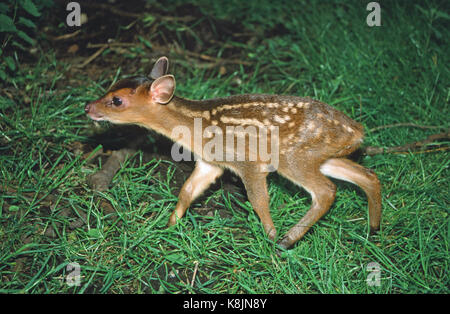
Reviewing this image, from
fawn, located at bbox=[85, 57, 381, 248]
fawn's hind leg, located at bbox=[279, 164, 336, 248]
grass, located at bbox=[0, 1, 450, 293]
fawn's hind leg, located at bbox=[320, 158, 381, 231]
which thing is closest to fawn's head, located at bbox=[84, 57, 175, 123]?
fawn, located at bbox=[85, 57, 381, 248]

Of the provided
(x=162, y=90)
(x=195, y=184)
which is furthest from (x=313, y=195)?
(x=162, y=90)

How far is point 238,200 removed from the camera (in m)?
3.88

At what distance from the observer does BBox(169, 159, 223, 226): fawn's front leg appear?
364cm

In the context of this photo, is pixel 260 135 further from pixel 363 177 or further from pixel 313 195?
pixel 363 177

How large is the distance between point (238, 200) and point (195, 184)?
41cm

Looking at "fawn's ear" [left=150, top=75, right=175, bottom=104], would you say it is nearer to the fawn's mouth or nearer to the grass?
the fawn's mouth

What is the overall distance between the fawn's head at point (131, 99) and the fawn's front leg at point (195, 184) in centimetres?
62

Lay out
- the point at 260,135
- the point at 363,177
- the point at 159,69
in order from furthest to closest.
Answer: the point at 159,69, the point at 363,177, the point at 260,135

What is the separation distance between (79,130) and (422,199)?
10.6 feet

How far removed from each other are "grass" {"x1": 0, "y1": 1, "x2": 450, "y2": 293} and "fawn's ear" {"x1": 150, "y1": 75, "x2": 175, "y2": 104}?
0.72m

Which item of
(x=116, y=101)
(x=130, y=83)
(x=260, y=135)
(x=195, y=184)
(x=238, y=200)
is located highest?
(x=130, y=83)

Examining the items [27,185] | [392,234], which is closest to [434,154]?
[392,234]
